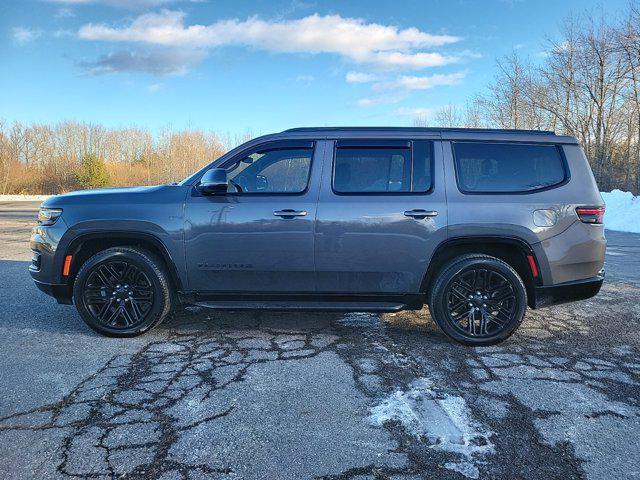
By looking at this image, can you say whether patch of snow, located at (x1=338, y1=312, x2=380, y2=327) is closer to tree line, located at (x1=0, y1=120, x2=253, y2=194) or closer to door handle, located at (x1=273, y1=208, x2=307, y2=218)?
door handle, located at (x1=273, y1=208, x2=307, y2=218)

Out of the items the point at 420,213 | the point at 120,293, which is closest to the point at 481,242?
the point at 420,213

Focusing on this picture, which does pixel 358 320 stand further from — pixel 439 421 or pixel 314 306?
pixel 439 421

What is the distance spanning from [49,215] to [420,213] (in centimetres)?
349

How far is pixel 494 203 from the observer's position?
156 inches

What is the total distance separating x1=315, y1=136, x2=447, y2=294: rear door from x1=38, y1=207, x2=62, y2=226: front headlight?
2.49 m

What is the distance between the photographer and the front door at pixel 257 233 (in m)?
3.96

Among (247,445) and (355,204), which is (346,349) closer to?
(355,204)

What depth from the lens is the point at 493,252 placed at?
4105mm

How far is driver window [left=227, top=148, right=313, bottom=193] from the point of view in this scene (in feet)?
13.4

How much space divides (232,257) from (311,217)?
81 centimetres

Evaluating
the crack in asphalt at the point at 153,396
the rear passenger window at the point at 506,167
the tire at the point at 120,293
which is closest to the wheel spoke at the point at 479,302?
the rear passenger window at the point at 506,167

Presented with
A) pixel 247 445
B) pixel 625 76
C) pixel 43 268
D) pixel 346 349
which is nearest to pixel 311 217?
pixel 346 349

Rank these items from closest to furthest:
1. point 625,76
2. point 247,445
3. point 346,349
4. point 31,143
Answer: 1. point 247,445
2. point 346,349
3. point 625,76
4. point 31,143

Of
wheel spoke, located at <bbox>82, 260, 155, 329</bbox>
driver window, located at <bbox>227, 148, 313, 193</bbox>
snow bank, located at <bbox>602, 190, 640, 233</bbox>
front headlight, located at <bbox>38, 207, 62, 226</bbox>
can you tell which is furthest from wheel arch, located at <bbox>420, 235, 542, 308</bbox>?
snow bank, located at <bbox>602, 190, 640, 233</bbox>
